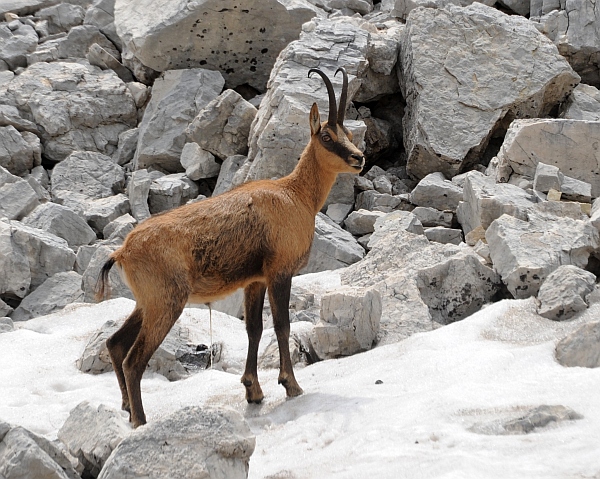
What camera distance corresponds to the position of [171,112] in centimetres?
1727

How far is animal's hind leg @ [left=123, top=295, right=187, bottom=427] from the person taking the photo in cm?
728

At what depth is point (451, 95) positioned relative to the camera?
15422 mm

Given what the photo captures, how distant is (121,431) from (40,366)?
11.0 ft

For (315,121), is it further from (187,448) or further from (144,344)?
(187,448)

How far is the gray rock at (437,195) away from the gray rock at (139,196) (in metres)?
4.75

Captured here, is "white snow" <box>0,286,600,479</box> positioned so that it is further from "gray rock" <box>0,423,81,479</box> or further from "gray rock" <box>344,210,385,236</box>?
"gray rock" <box>344,210,385,236</box>

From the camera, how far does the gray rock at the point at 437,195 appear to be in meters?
13.8

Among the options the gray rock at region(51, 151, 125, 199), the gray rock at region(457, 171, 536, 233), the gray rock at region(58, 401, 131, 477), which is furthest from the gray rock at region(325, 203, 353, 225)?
the gray rock at region(58, 401, 131, 477)

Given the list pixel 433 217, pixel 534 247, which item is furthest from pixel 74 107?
pixel 534 247

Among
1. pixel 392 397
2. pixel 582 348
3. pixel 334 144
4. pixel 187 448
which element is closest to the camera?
pixel 187 448

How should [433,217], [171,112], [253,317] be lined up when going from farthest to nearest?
1. [171,112]
2. [433,217]
3. [253,317]

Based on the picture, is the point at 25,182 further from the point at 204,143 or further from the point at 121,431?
the point at 121,431

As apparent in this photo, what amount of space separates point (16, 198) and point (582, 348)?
10.8 metres

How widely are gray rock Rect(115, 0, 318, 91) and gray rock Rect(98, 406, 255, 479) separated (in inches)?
540
